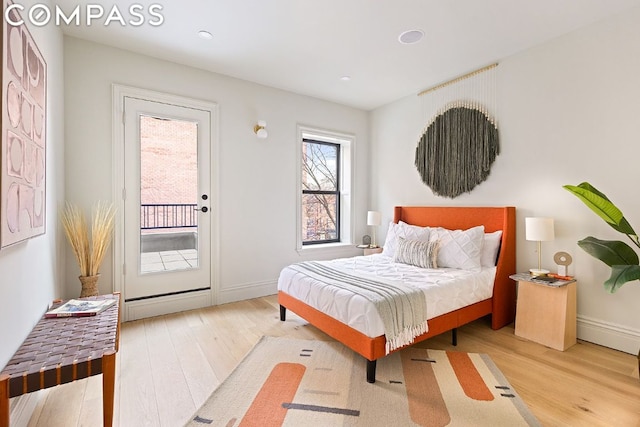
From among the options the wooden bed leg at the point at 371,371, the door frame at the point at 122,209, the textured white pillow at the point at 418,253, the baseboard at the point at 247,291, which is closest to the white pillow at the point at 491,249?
the textured white pillow at the point at 418,253

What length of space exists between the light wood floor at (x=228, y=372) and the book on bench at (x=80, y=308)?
0.52 metres

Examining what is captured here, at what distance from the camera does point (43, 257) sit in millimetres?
2080

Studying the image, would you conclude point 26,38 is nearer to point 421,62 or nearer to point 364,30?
point 364,30

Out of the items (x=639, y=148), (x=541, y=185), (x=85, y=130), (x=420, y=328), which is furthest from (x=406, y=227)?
(x=85, y=130)

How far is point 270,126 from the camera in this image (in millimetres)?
3986

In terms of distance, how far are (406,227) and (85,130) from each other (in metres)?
3.62

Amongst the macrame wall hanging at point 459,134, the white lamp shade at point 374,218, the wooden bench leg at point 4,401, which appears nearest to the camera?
the wooden bench leg at point 4,401

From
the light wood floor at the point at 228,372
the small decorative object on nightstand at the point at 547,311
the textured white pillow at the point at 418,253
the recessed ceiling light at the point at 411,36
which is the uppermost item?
the recessed ceiling light at the point at 411,36

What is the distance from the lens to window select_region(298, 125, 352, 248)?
182 inches

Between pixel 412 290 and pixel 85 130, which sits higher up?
pixel 85 130

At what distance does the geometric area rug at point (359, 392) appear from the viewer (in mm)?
1676

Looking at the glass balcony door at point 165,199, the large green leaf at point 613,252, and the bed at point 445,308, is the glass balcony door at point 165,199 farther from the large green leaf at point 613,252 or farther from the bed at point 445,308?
the large green leaf at point 613,252

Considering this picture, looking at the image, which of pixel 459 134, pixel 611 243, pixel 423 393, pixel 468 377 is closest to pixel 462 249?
pixel 611 243

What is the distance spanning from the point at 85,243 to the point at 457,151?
400 centimetres
